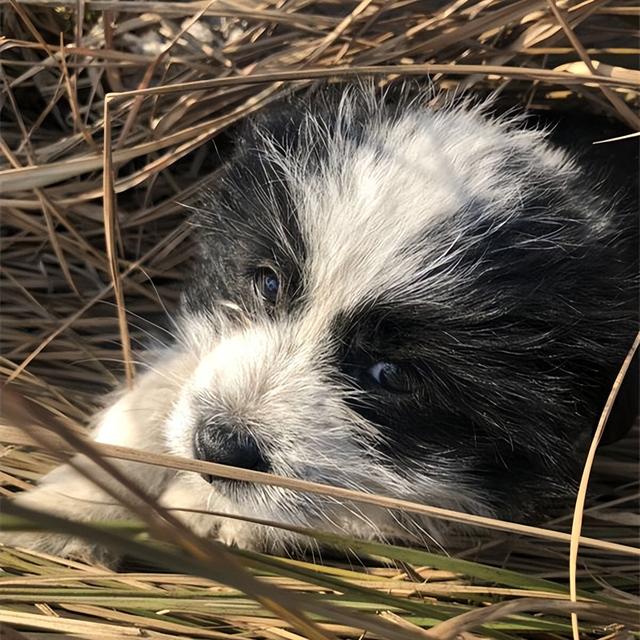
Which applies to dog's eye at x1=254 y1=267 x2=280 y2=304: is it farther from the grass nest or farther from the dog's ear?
the dog's ear

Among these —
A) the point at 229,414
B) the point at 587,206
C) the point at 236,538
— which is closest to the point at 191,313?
the point at 229,414

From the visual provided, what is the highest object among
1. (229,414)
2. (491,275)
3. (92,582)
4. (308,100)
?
(308,100)

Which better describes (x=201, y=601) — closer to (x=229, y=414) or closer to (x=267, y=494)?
(x=267, y=494)

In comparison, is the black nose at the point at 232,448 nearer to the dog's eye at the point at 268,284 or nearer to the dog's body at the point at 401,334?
the dog's body at the point at 401,334

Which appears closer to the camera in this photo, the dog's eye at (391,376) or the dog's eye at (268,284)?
the dog's eye at (391,376)

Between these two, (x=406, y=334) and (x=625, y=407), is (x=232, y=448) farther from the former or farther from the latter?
(x=625, y=407)

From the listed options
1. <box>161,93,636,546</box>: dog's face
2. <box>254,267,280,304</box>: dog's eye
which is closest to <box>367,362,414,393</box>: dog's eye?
<box>161,93,636,546</box>: dog's face

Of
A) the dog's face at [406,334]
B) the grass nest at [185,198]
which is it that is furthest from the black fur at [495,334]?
the grass nest at [185,198]
